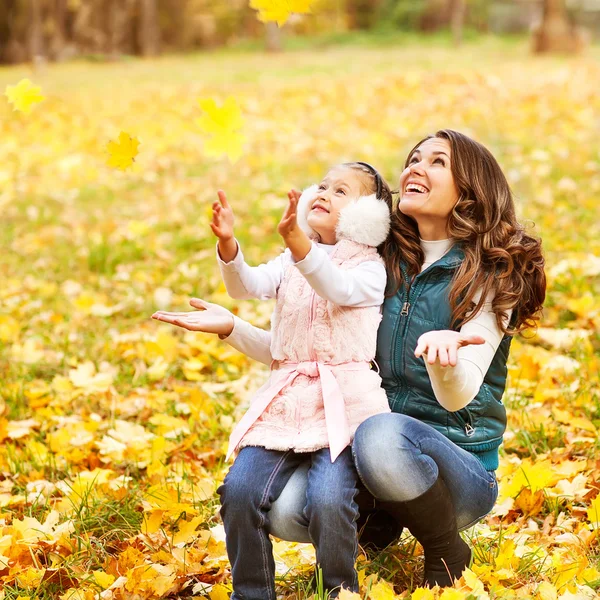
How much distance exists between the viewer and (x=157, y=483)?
2637mm

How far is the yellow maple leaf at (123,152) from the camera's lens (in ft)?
7.29

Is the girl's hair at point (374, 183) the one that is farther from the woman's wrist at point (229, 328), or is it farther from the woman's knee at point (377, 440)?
the woman's knee at point (377, 440)

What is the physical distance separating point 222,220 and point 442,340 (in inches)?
22.8

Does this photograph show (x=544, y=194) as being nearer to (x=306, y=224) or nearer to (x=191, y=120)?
(x=306, y=224)

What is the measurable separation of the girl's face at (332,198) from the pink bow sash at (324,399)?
0.36m

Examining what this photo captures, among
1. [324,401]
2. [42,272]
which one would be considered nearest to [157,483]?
[324,401]

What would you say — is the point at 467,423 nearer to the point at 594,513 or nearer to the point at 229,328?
the point at 594,513

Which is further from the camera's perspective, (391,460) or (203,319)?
(203,319)

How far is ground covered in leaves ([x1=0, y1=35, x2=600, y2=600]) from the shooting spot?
2.20m

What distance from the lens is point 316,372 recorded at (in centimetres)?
204

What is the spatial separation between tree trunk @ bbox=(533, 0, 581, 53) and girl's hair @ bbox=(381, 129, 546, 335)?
Result: 14515mm

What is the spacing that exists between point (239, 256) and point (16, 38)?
27258 mm

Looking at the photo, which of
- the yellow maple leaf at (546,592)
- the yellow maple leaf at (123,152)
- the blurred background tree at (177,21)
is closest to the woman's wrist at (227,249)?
the yellow maple leaf at (123,152)

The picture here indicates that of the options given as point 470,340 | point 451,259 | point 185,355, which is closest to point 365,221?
point 451,259
